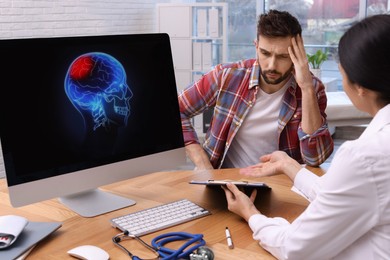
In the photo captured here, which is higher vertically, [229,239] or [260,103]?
[260,103]

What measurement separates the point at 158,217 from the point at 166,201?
0.17m

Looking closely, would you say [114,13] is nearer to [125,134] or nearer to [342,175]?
[125,134]

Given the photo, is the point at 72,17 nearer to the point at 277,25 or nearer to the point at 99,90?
the point at 277,25

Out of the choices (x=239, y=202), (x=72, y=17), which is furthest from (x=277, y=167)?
(x=72, y=17)

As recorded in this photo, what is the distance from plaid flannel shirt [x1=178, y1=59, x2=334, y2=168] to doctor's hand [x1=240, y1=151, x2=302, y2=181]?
448 mm

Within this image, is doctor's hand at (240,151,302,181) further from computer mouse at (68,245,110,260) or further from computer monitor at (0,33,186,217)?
computer mouse at (68,245,110,260)

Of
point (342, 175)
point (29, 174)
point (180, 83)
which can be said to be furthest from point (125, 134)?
point (180, 83)

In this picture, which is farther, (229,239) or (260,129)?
(260,129)

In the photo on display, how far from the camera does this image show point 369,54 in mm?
982

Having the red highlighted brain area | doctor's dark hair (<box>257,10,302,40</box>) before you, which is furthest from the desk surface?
doctor's dark hair (<box>257,10,302,40</box>)

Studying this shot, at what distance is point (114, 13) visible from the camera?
5.24m

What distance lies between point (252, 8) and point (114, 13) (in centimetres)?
181

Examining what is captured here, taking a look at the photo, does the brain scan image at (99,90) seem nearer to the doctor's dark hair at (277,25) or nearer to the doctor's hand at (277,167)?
the doctor's hand at (277,167)

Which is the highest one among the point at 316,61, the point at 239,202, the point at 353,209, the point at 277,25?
the point at 277,25
